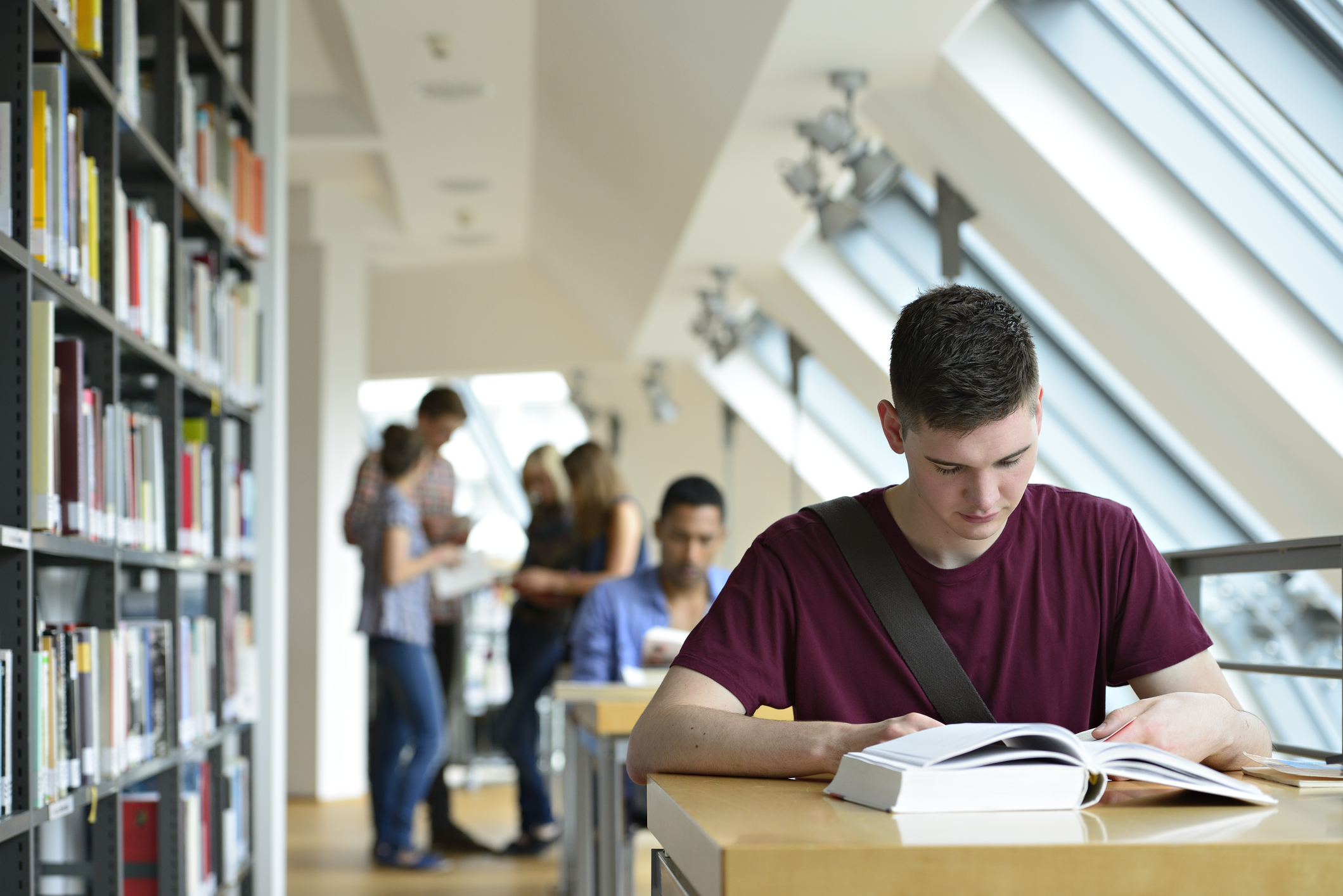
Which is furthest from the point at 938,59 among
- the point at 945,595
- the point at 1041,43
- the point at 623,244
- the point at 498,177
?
the point at 498,177

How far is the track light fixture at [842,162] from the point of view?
3.45 m

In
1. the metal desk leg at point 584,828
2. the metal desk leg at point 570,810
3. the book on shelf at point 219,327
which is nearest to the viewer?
the book on shelf at point 219,327

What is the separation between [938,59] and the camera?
3328 millimetres

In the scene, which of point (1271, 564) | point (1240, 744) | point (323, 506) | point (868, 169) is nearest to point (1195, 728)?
point (1240, 744)

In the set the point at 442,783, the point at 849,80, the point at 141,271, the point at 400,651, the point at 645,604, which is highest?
the point at 849,80

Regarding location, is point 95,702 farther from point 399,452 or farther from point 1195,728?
point 399,452

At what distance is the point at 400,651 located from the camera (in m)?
4.45

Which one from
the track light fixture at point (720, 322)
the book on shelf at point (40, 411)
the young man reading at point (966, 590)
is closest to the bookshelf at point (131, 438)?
the book on shelf at point (40, 411)

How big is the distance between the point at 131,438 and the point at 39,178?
2.20 ft

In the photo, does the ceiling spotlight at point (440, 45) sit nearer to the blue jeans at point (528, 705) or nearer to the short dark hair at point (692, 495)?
the blue jeans at point (528, 705)

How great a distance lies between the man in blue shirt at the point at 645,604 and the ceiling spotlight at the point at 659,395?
15.0 ft

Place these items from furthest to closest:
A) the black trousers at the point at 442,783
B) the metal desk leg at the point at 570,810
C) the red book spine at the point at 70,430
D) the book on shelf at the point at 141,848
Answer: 1. the black trousers at the point at 442,783
2. the metal desk leg at the point at 570,810
3. the book on shelf at the point at 141,848
4. the red book spine at the point at 70,430

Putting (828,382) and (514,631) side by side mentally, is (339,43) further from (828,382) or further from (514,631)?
(828,382)

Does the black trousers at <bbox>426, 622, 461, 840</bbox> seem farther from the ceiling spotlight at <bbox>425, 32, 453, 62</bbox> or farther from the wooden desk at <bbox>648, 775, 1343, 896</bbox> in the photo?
the wooden desk at <bbox>648, 775, 1343, 896</bbox>
